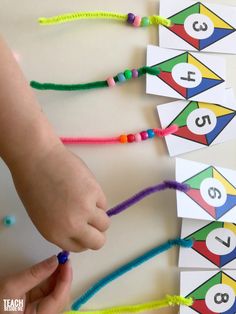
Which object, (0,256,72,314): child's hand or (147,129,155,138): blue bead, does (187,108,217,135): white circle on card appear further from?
(0,256,72,314): child's hand

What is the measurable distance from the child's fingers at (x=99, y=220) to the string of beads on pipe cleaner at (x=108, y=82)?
174mm

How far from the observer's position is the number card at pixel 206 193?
55 centimetres

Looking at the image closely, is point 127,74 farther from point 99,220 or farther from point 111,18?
point 99,220

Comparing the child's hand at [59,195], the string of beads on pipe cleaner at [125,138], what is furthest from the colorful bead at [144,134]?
the child's hand at [59,195]

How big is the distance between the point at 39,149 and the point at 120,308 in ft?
0.79

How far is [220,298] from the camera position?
0.57 m

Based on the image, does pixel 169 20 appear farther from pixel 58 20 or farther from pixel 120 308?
pixel 120 308

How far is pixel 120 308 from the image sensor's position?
21.9 inches

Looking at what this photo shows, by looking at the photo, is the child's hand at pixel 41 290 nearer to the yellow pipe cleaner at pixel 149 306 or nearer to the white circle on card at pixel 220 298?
the yellow pipe cleaner at pixel 149 306

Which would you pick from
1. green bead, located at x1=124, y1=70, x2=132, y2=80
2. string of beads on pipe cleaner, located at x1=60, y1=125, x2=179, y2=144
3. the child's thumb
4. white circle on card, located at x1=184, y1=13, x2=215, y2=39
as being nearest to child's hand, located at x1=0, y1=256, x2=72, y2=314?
the child's thumb

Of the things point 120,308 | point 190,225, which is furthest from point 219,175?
point 120,308

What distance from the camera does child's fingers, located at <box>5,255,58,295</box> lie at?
20.0 inches

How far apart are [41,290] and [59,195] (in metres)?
0.16

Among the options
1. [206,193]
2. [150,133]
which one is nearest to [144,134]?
[150,133]
